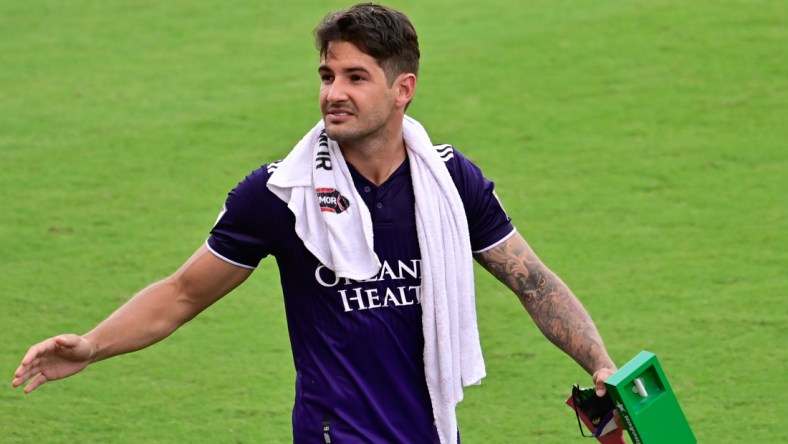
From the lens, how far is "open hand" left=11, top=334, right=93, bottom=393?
12.6ft

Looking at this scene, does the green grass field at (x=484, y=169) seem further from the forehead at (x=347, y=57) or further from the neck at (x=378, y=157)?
the forehead at (x=347, y=57)

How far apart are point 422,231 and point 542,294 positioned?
445 millimetres

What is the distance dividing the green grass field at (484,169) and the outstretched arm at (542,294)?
74.2 inches

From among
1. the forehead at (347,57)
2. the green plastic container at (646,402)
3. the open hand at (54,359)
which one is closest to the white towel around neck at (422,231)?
the forehead at (347,57)

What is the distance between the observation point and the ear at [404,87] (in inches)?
158

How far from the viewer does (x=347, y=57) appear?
395cm

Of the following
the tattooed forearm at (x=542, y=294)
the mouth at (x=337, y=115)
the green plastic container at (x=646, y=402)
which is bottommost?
the green plastic container at (x=646, y=402)

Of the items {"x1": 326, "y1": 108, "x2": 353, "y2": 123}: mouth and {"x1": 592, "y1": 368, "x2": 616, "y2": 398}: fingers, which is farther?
{"x1": 326, "y1": 108, "x2": 353, "y2": 123}: mouth

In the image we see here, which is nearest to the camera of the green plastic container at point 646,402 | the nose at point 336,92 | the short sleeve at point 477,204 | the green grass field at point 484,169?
the green plastic container at point 646,402

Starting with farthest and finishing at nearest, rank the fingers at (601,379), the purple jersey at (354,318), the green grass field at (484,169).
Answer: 1. the green grass field at (484,169)
2. the purple jersey at (354,318)
3. the fingers at (601,379)

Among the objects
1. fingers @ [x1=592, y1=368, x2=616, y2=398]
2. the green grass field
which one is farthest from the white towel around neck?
the green grass field

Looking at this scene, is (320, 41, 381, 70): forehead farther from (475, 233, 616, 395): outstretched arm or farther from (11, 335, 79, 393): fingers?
(11, 335, 79, 393): fingers

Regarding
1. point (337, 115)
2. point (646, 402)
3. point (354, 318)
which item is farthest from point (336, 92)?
point (646, 402)

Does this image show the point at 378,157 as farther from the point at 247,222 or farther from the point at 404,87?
the point at 247,222
